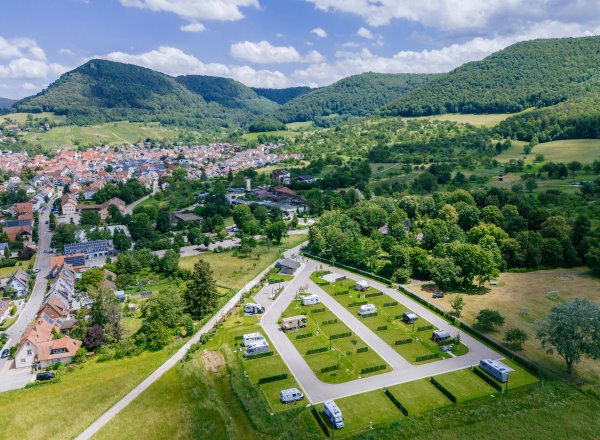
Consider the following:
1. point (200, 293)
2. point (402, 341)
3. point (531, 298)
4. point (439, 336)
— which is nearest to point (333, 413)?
point (402, 341)

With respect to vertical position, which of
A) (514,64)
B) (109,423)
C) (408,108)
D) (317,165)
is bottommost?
(109,423)

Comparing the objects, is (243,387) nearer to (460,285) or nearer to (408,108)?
(460,285)

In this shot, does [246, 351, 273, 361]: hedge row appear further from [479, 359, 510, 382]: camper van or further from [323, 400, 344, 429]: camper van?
[479, 359, 510, 382]: camper van

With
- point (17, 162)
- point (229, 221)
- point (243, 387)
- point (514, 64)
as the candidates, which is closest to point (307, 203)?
point (229, 221)

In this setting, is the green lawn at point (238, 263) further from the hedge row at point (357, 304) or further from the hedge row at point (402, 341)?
the hedge row at point (402, 341)

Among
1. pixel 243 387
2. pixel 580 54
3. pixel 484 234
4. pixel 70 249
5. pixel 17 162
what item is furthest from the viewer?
pixel 580 54

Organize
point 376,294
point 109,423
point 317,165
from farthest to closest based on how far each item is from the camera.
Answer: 1. point 317,165
2. point 376,294
3. point 109,423

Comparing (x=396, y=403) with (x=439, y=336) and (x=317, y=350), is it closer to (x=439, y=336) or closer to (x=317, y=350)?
(x=317, y=350)
